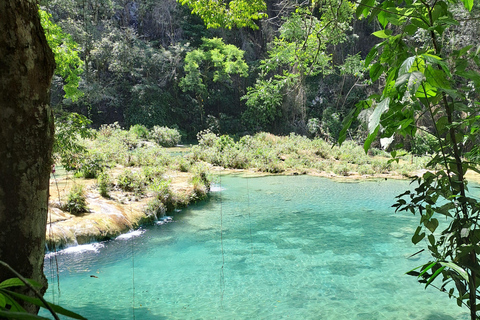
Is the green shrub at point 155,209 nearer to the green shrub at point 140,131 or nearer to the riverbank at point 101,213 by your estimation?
the riverbank at point 101,213

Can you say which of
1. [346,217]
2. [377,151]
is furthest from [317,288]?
[377,151]

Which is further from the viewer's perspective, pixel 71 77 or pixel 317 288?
pixel 71 77

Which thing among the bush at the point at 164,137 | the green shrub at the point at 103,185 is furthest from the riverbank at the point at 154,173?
the bush at the point at 164,137

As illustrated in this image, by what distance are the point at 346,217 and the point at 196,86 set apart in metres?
16.9

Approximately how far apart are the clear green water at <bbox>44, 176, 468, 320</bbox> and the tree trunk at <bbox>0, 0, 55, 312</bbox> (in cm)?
271

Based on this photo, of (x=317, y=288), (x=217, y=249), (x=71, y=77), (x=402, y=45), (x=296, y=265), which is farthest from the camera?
(x=71, y=77)

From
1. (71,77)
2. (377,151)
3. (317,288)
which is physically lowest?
(317,288)

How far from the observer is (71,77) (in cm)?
1426

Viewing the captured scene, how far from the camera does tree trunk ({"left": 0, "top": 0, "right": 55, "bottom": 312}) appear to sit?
38.3 inches

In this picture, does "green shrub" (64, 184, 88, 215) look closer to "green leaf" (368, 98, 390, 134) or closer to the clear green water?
the clear green water

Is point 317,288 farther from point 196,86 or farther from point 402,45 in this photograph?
point 196,86

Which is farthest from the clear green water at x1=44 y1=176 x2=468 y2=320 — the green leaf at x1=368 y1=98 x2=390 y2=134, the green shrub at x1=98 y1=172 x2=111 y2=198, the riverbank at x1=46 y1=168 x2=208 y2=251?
the green leaf at x1=368 y1=98 x2=390 y2=134

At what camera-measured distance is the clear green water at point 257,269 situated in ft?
11.6

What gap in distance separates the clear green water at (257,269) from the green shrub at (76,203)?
902mm
